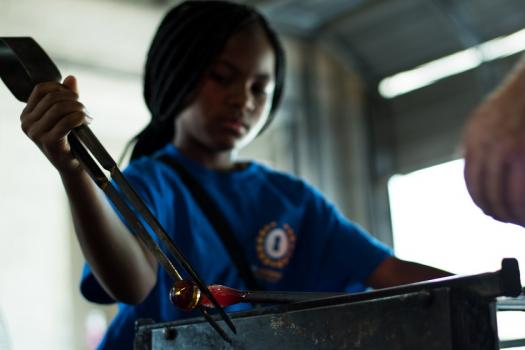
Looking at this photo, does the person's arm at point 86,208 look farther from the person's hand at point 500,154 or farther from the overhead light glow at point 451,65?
the overhead light glow at point 451,65

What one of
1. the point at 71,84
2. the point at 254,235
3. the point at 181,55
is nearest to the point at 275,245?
the point at 254,235

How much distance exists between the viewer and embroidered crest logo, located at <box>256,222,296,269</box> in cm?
134

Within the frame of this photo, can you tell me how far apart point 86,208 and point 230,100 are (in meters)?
0.42

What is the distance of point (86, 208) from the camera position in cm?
Answer: 101

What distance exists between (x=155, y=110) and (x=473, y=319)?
88 cm

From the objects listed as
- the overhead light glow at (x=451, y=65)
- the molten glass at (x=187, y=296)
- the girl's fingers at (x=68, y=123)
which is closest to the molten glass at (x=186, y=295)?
the molten glass at (x=187, y=296)

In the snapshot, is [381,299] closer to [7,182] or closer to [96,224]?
[96,224]

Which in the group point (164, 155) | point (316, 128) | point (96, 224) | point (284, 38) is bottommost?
point (96, 224)

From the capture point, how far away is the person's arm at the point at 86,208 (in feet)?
2.88

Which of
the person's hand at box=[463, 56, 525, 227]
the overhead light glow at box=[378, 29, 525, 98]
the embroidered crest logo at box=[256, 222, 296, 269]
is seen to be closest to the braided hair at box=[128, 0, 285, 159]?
the embroidered crest logo at box=[256, 222, 296, 269]

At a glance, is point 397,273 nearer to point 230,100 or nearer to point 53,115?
point 230,100

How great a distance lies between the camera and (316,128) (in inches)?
122

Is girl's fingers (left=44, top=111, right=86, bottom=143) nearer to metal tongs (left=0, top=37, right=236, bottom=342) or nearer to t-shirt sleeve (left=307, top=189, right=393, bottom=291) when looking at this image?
metal tongs (left=0, top=37, right=236, bottom=342)

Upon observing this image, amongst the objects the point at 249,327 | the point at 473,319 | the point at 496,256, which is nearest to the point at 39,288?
the point at 496,256
